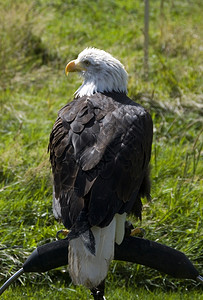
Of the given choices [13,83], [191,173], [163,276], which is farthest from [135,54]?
[163,276]

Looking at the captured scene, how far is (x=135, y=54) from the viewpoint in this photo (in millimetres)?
8344

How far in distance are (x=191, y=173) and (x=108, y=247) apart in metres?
2.39

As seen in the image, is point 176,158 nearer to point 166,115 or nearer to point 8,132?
point 166,115

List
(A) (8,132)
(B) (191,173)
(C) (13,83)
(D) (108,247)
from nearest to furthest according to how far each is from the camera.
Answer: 1. (D) (108,247)
2. (B) (191,173)
3. (A) (8,132)
4. (C) (13,83)

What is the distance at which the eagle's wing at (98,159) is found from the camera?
3.55 m

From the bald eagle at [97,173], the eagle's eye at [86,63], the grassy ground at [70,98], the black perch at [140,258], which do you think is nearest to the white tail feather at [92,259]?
the bald eagle at [97,173]

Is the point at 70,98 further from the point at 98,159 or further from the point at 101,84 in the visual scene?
the point at 98,159

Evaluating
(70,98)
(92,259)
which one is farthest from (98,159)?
(70,98)

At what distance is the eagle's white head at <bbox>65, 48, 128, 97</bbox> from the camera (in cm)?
464

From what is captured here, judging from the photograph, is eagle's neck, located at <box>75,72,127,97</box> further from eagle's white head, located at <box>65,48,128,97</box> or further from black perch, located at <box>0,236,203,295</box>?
black perch, located at <box>0,236,203,295</box>

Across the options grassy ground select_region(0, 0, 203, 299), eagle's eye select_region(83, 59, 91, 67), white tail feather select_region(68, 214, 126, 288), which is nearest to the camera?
white tail feather select_region(68, 214, 126, 288)

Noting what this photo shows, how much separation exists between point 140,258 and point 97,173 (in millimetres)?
525

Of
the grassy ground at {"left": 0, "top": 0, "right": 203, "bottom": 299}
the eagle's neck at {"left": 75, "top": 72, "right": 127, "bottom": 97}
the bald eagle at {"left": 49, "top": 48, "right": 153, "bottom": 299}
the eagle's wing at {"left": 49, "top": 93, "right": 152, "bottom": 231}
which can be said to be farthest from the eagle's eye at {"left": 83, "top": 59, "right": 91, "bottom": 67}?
the grassy ground at {"left": 0, "top": 0, "right": 203, "bottom": 299}

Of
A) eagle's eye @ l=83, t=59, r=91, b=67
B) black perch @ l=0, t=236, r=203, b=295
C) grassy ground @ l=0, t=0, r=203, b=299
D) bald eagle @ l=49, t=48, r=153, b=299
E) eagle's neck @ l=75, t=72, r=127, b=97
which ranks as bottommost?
grassy ground @ l=0, t=0, r=203, b=299
